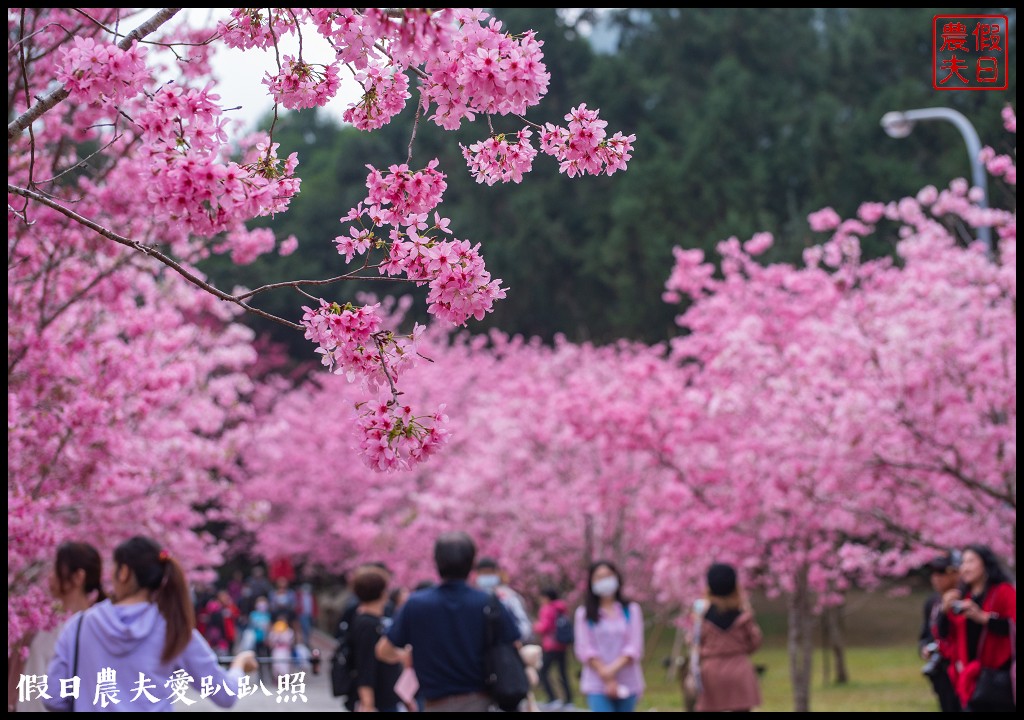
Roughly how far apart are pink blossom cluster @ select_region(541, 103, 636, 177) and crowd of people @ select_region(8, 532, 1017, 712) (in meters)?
2.21

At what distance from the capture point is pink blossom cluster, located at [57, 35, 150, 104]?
294 centimetres

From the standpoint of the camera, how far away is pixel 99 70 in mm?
2936

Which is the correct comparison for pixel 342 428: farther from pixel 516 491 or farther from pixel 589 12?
pixel 589 12

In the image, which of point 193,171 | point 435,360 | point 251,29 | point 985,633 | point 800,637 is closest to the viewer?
point 193,171

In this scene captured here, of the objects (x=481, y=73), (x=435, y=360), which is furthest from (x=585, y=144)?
(x=435, y=360)

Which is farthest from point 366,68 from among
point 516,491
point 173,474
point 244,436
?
point 516,491

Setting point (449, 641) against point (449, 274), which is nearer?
point (449, 274)

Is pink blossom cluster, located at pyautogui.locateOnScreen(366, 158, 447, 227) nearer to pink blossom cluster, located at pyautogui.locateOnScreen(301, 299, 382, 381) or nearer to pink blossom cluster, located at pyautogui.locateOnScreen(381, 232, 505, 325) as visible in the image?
pink blossom cluster, located at pyautogui.locateOnScreen(381, 232, 505, 325)

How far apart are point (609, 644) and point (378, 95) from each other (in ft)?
17.4

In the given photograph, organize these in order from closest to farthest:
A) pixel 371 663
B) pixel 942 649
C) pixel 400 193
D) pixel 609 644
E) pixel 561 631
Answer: pixel 400 193, pixel 371 663, pixel 942 649, pixel 609 644, pixel 561 631

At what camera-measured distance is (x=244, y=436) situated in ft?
42.0

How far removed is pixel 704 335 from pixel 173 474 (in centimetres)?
711

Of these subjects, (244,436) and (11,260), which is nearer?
(11,260)

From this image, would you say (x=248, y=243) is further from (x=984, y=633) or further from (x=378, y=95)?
(x=378, y=95)
